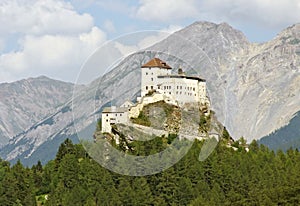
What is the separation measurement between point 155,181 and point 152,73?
70.5ft

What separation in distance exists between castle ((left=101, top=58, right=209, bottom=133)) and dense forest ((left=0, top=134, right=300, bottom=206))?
9.61 m

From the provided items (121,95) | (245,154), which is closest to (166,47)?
(121,95)

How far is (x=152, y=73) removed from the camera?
320 feet

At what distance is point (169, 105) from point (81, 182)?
28.2 metres

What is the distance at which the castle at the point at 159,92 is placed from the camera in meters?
96.1

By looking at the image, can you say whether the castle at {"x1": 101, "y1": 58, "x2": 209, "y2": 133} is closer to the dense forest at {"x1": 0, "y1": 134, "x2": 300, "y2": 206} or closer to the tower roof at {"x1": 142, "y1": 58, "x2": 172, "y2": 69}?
the tower roof at {"x1": 142, "y1": 58, "x2": 172, "y2": 69}

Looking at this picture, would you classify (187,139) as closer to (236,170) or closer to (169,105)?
(169,105)

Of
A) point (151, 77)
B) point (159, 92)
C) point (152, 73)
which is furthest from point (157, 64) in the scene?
point (159, 92)

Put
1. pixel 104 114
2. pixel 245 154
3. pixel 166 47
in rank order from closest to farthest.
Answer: pixel 166 47 → pixel 104 114 → pixel 245 154

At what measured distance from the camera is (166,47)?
71250mm

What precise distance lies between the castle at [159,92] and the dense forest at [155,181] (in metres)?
9.61

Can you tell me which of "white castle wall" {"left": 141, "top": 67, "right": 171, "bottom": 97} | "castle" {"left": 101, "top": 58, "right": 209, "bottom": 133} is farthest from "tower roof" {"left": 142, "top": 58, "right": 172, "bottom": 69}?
"white castle wall" {"left": 141, "top": 67, "right": 171, "bottom": 97}

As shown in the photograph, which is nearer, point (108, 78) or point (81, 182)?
point (108, 78)

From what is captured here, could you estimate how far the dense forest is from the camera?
104 m
